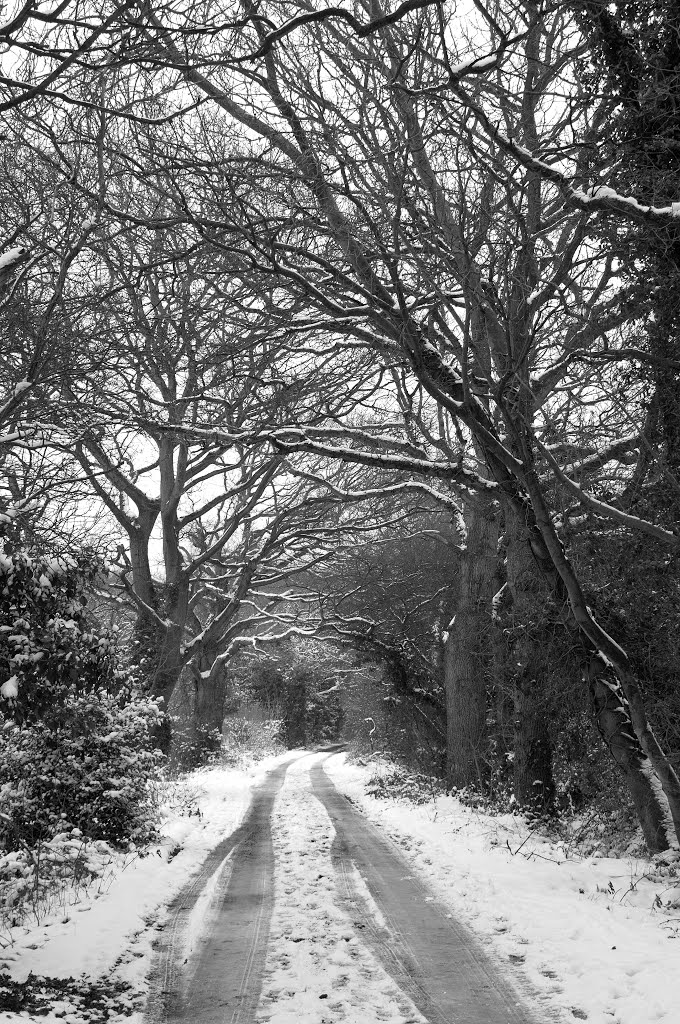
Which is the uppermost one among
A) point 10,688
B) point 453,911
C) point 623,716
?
point 10,688

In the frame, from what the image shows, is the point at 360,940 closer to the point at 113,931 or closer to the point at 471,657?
the point at 113,931

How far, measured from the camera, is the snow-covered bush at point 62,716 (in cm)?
491

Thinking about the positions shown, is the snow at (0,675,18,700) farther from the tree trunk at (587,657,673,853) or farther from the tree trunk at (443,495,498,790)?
the tree trunk at (443,495,498,790)

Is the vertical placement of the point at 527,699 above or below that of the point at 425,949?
above

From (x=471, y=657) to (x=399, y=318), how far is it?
8.68 meters

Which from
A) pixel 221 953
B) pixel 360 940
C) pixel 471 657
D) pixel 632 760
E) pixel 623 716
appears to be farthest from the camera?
pixel 471 657

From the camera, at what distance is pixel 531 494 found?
784 centimetres

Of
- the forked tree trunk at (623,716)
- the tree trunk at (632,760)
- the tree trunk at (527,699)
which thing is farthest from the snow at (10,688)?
the tree trunk at (527,699)

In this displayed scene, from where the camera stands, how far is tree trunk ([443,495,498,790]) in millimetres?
14727

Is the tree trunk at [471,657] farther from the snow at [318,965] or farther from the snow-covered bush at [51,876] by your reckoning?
the snow-covered bush at [51,876]

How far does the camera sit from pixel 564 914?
6629mm

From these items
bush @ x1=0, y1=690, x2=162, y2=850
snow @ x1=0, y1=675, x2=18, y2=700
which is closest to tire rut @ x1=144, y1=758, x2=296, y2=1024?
bush @ x1=0, y1=690, x2=162, y2=850

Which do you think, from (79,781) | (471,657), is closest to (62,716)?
(79,781)

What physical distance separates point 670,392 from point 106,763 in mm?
7616
